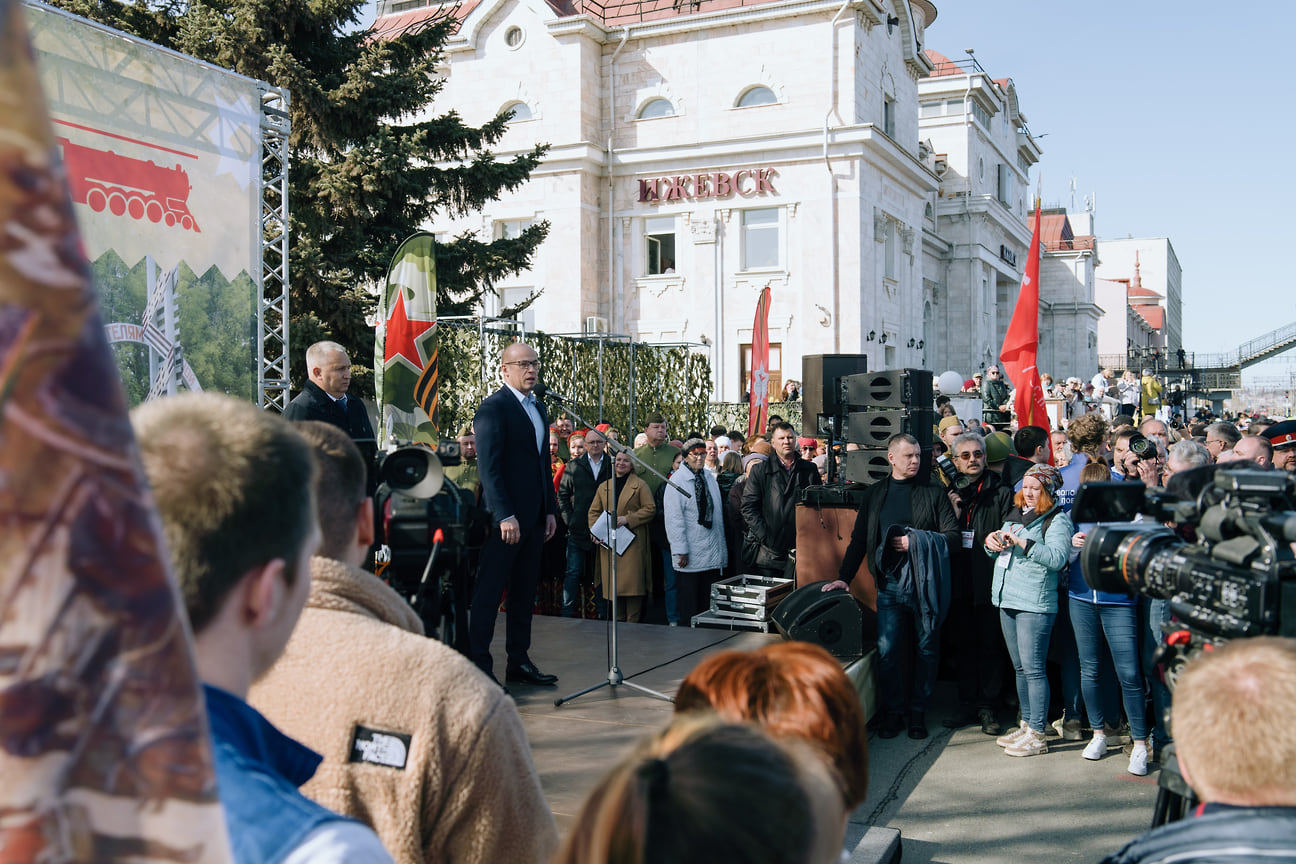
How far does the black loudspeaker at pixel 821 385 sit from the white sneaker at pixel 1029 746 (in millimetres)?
3580

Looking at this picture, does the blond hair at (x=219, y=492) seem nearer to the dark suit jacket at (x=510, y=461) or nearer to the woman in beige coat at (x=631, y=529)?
the dark suit jacket at (x=510, y=461)

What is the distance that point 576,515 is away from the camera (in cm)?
1023

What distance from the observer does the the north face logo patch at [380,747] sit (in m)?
1.80

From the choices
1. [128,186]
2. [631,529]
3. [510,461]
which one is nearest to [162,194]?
[128,186]

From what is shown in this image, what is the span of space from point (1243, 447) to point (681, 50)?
28559 millimetres

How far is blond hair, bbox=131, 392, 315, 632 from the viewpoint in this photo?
3.79ft

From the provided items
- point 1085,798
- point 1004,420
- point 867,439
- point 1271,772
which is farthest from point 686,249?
point 1271,772

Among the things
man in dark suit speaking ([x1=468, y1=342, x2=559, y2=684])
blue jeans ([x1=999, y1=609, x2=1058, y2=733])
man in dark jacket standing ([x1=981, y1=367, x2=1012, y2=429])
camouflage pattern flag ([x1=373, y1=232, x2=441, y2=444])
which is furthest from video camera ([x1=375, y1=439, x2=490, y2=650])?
man in dark jacket standing ([x1=981, y1=367, x2=1012, y2=429])

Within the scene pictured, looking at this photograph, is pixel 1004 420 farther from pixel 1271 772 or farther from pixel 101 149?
pixel 1271 772

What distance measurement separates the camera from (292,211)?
16.3 meters

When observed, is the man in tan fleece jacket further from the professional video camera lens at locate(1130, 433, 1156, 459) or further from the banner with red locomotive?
the professional video camera lens at locate(1130, 433, 1156, 459)

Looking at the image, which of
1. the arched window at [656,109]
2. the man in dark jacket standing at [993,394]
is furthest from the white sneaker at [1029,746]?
the arched window at [656,109]

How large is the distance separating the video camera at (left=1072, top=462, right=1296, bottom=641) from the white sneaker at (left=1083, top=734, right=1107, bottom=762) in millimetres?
4535

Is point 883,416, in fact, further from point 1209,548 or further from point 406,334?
point 1209,548
